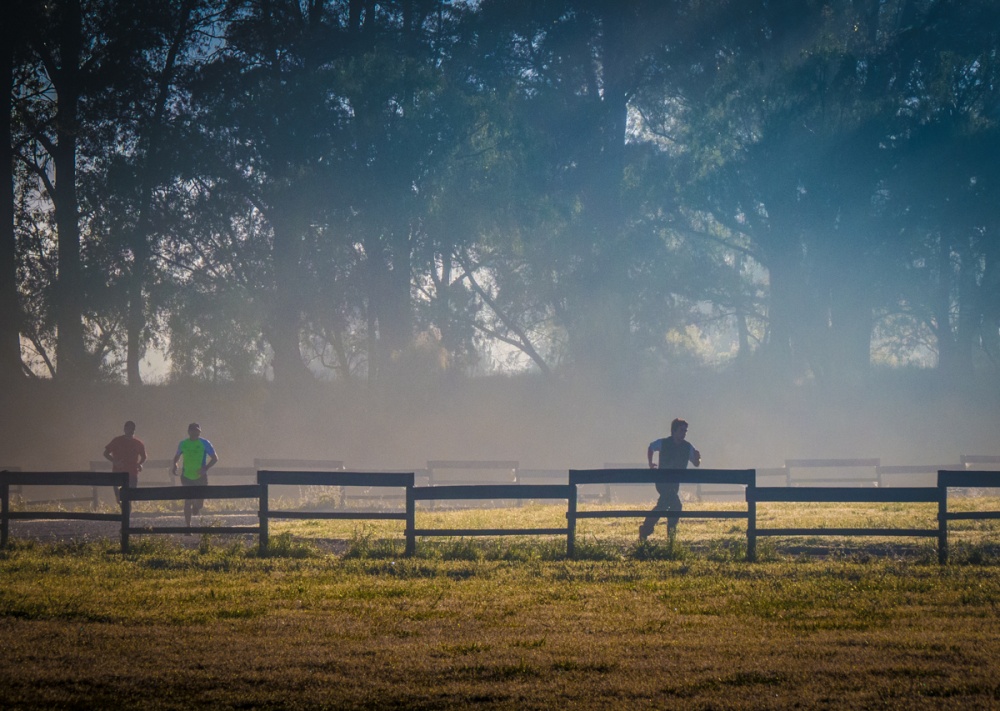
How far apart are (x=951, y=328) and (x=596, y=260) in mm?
15482

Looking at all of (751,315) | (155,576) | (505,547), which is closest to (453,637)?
(155,576)

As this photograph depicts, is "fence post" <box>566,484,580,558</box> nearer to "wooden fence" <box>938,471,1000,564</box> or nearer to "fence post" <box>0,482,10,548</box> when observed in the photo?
"wooden fence" <box>938,471,1000,564</box>

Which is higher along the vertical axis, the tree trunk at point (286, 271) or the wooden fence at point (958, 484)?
the tree trunk at point (286, 271)

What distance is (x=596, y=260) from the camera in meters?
46.3

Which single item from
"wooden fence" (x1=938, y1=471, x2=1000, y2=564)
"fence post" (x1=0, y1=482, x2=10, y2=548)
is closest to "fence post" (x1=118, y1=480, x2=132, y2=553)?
"fence post" (x1=0, y1=482, x2=10, y2=548)

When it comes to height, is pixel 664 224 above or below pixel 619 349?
above

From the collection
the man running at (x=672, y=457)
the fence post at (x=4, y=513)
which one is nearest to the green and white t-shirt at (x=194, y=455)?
the fence post at (x=4, y=513)

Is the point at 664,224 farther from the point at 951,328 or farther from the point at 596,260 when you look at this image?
the point at 951,328

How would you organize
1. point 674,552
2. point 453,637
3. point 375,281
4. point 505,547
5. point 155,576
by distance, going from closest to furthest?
point 453,637, point 155,576, point 674,552, point 505,547, point 375,281

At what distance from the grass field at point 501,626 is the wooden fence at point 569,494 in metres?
0.37

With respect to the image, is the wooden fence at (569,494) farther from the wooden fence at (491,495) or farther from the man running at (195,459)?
the man running at (195,459)

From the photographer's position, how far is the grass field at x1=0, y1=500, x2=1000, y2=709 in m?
7.49

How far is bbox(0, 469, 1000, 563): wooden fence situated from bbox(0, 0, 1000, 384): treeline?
82.6 feet

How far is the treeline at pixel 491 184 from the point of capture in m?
40.3
